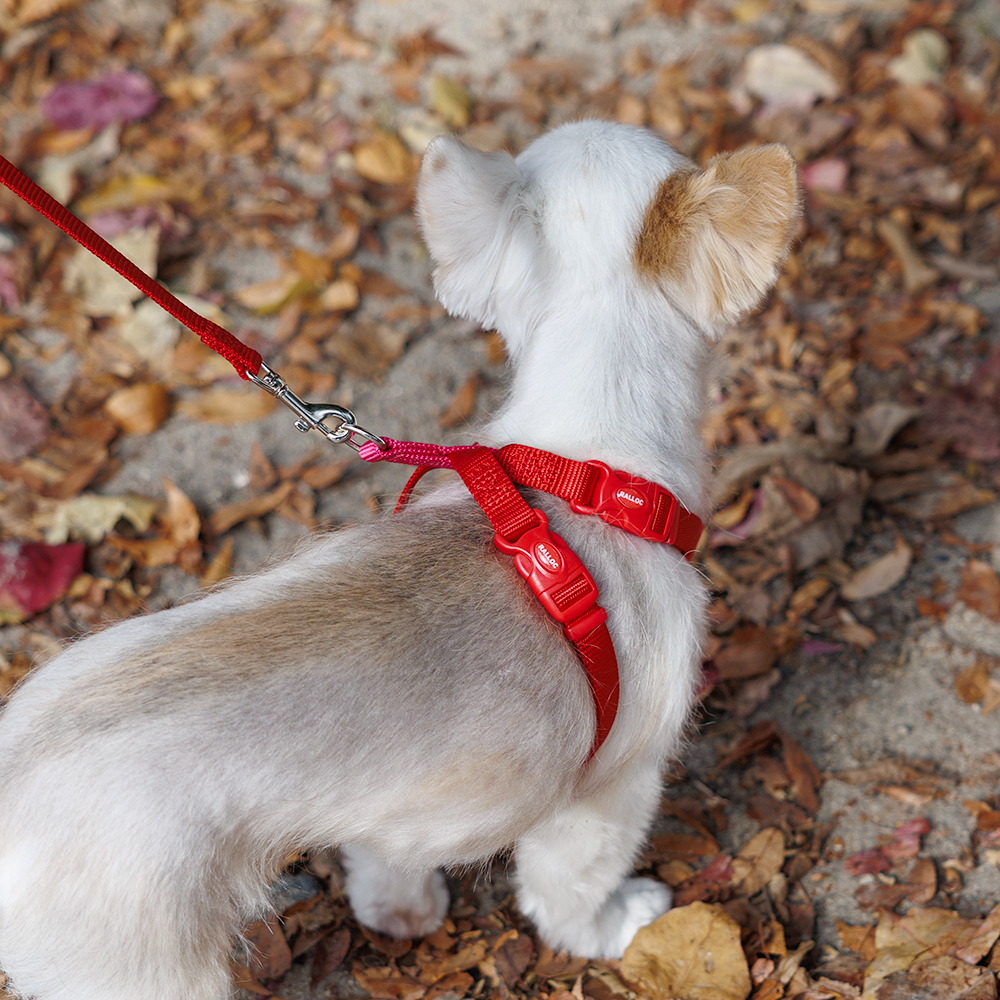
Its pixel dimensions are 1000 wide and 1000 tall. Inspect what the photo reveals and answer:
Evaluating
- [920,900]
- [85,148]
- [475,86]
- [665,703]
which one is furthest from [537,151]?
[85,148]

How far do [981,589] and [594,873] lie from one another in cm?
150

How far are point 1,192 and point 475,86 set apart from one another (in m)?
2.10

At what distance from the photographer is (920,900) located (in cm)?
208

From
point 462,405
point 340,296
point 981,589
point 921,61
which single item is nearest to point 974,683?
point 981,589

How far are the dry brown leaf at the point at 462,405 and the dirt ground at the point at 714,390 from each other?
12 millimetres

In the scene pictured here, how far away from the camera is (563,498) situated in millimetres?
1625

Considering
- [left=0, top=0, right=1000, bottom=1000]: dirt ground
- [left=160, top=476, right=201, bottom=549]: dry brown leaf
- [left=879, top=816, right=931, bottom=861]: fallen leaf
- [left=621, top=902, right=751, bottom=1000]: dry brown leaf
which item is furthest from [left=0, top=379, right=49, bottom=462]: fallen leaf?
[left=879, top=816, right=931, bottom=861]: fallen leaf

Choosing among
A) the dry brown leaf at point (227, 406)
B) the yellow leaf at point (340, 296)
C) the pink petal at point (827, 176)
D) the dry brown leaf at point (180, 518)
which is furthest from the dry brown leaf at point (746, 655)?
the pink petal at point (827, 176)

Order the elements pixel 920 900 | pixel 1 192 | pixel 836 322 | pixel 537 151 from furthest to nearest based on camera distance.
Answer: pixel 1 192, pixel 836 322, pixel 920 900, pixel 537 151

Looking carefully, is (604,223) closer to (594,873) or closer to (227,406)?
(594,873)

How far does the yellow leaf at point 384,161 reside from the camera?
12.6 ft

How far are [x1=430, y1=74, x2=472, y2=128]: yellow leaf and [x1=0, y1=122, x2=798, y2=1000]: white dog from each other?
7.86 feet

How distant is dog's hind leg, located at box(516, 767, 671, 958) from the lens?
184 centimetres

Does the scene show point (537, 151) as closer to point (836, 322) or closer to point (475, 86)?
point (836, 322)
